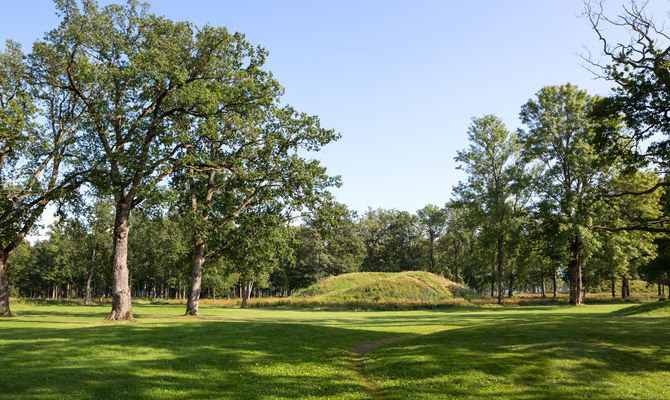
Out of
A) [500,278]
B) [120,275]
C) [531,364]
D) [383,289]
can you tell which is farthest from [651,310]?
[120,275]

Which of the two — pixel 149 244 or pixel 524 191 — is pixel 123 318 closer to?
pixel 524 191

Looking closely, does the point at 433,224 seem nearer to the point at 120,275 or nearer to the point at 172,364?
the point at 120,275

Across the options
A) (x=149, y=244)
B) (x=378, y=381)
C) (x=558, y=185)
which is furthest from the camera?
(x=149, y=244)

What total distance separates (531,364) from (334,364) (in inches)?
252

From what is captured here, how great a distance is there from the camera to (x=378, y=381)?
11953 mm

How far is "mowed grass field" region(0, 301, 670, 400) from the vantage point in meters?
10.4

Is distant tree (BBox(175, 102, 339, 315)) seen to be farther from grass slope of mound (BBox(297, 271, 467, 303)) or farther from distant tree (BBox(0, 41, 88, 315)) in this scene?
grass slope of mound (BBox(297, 271, 467, 303))

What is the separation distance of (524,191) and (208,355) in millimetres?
48449

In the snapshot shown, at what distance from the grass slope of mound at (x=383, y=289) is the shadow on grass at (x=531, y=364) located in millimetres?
36396

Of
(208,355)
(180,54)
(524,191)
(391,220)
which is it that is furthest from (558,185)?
(391,220)

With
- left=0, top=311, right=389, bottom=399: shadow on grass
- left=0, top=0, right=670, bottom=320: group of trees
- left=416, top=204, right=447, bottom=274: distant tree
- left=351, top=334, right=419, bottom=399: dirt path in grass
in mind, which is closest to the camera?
left=0, top=311, right=389, bottom=399: shadow on grass

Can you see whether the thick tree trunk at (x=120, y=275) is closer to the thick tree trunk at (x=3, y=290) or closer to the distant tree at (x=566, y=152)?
the thick tree trunk at (x=3, y=290)

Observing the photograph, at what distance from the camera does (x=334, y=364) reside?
1411cm

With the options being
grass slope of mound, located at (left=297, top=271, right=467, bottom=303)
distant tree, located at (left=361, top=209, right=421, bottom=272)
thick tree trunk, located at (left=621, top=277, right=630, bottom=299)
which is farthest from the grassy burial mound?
distant tree, located at (left=361, top=209, right=421, bottom=272)
